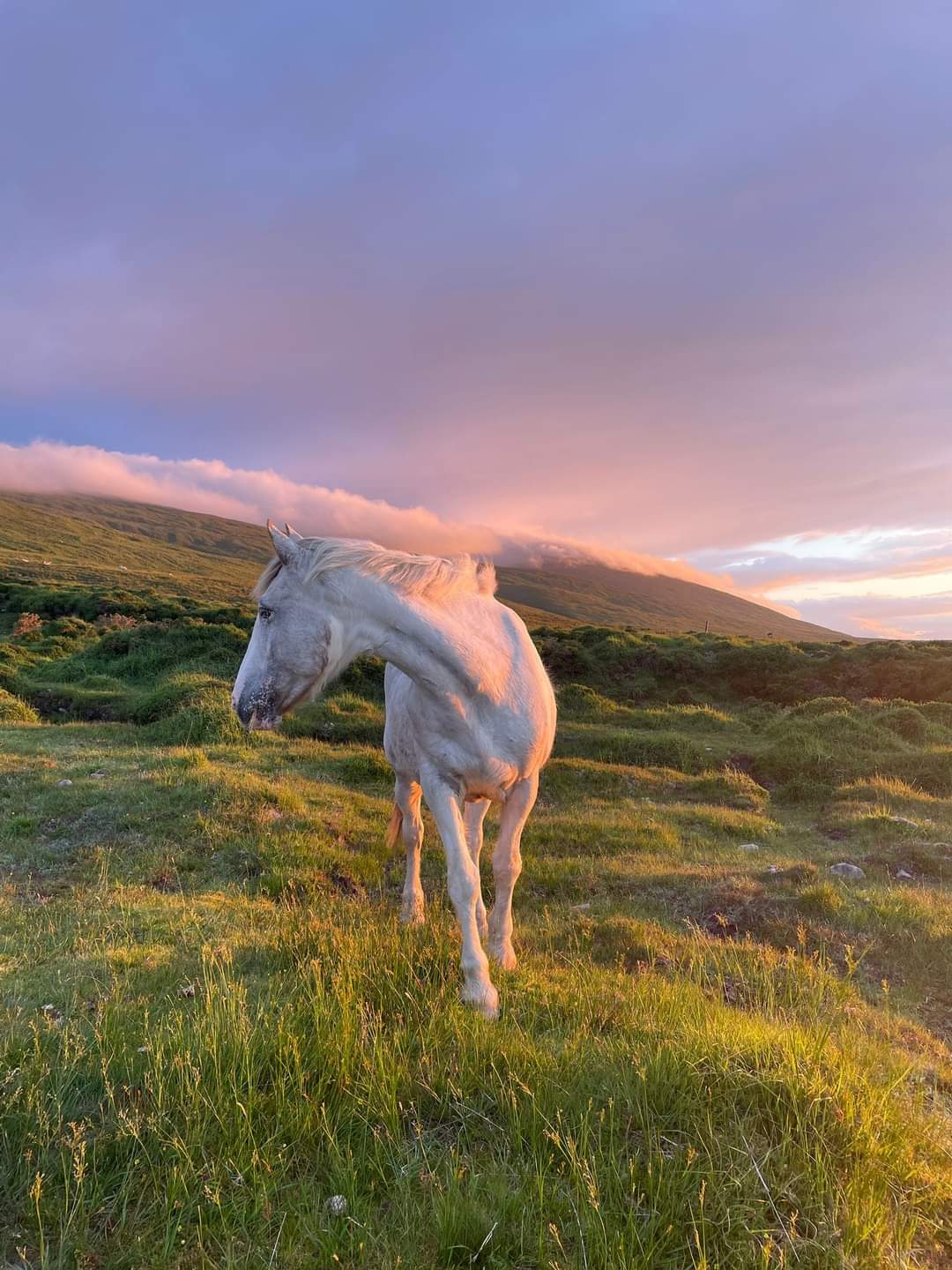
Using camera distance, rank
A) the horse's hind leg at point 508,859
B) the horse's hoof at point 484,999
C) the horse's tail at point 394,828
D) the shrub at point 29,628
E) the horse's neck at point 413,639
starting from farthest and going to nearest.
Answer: the shrub at point 29,628 < the horse's tail at point 394,828 < the horse's hind leg at point 508,859 < the horse's neck at point 413,639 < the horse's hoof at point 484,999

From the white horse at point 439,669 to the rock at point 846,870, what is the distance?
17.8ft

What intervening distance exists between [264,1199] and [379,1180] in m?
0.46

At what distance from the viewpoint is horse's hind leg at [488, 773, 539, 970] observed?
5473 mm

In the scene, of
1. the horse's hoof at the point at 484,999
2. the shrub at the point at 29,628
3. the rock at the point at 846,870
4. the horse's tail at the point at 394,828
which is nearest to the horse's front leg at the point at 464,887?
the horse's hoof at the point at 484,999

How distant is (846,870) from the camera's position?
8586mm

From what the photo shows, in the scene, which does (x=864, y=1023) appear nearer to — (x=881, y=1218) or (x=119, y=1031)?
(x=881, y=1218)

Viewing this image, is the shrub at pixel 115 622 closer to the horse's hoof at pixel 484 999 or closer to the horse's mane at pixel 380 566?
the horse's mane at pixel 380 566

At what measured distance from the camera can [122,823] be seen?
27.5 ft

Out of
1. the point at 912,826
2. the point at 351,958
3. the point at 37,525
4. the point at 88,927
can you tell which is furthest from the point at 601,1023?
the point at 37,525

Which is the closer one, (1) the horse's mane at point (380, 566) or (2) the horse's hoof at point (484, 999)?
(2) the horse's hoof at point (484, 999)

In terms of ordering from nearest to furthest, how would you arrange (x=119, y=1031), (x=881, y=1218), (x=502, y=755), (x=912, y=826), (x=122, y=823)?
(x=881, y=1218) < (x=119, y=1031) < (x=502, y=755) < (x=122, y=823) < (x=912, y=826)

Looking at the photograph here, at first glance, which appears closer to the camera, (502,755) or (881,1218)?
(881,1218)

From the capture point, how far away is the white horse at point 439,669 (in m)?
4.42

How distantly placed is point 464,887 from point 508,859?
3.20ft
